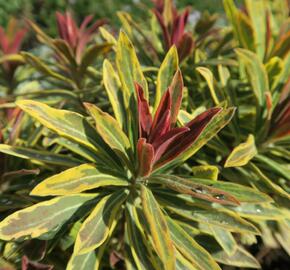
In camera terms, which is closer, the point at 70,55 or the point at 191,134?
the point at 191,134

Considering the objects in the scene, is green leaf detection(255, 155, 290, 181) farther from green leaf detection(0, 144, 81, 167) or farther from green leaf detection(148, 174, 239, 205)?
green leaf detection(0, 144, 81, 167)


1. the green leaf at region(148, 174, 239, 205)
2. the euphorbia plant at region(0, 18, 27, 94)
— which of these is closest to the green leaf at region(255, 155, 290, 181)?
the green leaf at region(148, 174, 239, 205)

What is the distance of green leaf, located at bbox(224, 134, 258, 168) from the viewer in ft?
4.17

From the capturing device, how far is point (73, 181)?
1172 millimetres

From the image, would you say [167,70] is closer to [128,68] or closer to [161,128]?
[128,68]

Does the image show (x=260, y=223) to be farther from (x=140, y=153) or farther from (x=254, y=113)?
(x=140, y=153)

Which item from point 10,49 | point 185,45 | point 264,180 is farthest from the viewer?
point 10,49

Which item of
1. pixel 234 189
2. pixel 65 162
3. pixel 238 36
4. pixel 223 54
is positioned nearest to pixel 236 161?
pixel 234 189

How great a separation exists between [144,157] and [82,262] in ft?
1.06

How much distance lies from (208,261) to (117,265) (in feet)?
1.72

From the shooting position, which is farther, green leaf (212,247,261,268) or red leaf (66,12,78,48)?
red leaf (66,12,78,48)

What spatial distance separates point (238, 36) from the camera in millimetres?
1687

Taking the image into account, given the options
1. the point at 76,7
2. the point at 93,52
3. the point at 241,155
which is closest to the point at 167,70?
the point at 241,155

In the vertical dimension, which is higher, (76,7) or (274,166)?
(76,7)
